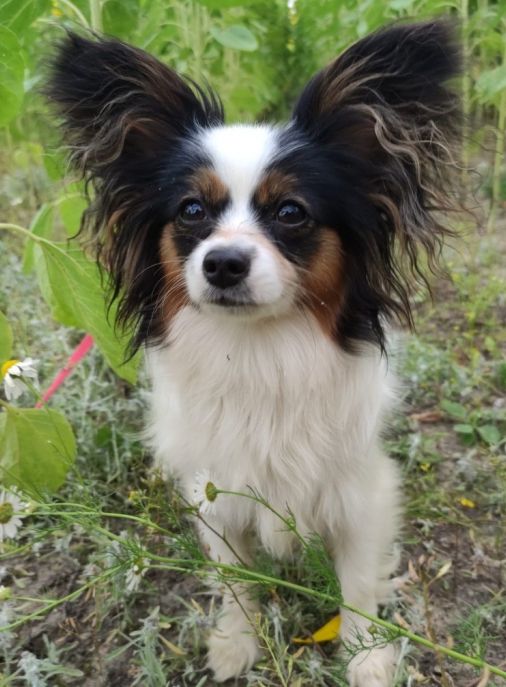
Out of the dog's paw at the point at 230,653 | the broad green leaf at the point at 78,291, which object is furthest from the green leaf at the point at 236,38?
the dog's paw at the point at 230,653

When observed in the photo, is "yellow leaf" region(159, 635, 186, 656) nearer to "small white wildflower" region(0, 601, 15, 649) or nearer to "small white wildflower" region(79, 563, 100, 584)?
"small white wildflower" region(79, 563, 100, 584)

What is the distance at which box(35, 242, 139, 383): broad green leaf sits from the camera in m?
2.10

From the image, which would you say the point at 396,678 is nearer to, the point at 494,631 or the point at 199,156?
the point at 494,631

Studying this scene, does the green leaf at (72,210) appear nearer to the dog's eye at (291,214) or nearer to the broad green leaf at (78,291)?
the broad green leaf at (78,291)

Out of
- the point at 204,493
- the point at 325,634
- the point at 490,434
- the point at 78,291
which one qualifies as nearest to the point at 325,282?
the point at 204,493

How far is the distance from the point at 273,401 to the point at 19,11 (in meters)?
1.45

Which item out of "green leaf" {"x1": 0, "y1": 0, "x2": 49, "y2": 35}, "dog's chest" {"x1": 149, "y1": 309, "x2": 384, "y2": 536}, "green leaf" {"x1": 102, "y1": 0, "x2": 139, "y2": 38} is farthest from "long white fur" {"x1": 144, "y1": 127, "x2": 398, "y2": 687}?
"green leaf" {"x1": 102, "y1": 0, "x2": 139, "y2": 38}

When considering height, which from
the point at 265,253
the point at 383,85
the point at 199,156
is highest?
the point at 383,85

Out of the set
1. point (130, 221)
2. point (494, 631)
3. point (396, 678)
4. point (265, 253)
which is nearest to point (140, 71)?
point (130, 221)

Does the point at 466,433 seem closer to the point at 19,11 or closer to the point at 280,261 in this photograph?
the point at 280,261

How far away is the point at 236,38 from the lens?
9.80 ft

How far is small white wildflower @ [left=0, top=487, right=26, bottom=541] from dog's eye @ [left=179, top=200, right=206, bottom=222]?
851 millimetres

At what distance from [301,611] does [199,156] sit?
1.50 m

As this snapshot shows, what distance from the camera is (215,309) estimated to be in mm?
1790
